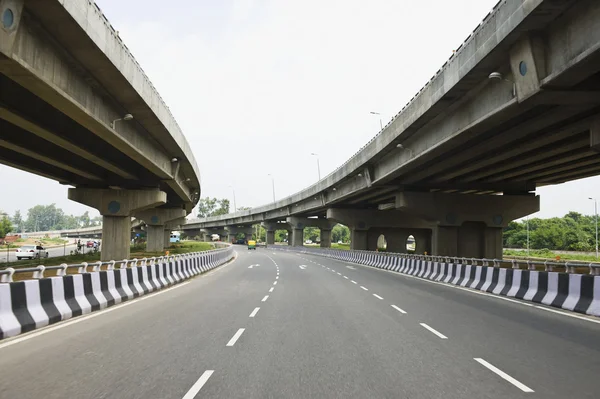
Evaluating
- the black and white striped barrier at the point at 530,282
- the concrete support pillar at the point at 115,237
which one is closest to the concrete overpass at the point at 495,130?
the black and white striped barrier at the point at 530,282

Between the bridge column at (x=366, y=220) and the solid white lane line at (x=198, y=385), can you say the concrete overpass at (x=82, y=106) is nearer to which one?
the solid white lane line at (x=198, y=385)

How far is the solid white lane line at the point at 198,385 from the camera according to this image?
512 centimetres

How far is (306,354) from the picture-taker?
7191 millimetres

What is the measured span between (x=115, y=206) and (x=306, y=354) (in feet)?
97.0

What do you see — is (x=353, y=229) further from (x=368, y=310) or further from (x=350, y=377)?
(x=350, y=377)

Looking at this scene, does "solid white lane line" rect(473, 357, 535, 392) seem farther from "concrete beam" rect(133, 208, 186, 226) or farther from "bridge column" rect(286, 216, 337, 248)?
"bridge column" rect(286, 216, 337, 248)

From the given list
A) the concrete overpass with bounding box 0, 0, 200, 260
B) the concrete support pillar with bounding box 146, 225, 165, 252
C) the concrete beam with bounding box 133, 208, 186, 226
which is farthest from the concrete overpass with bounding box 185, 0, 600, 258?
the concrete support pillar with bounding box 146, 225, 165, 252

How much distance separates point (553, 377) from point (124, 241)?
106ft

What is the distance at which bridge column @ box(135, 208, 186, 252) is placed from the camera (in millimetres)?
57247

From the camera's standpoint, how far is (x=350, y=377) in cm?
590

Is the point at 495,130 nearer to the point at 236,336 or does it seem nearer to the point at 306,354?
the point at 236,336

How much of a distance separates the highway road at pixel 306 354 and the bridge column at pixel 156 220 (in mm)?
46402

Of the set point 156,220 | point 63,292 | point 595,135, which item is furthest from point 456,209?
point 156,220

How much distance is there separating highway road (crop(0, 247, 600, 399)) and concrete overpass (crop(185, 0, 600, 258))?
6351 mm
